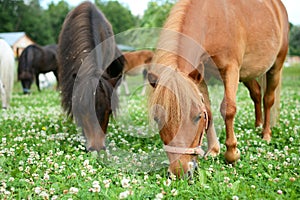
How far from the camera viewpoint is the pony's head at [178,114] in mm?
3184

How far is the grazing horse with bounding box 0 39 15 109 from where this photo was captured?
10359mm

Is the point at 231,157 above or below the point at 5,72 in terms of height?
below

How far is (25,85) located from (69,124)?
38.1ft

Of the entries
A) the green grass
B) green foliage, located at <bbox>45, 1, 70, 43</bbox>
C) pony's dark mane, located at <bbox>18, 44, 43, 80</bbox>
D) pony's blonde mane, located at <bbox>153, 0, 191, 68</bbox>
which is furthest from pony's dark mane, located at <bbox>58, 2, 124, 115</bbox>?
green foliage, located at <bbox>45, 1, 70, 43</bbox>

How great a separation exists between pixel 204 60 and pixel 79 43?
7.33ft

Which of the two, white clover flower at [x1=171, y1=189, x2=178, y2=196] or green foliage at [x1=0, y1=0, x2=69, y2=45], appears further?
green foliage at [x1=0, y1=0, x2=69, y2=45]

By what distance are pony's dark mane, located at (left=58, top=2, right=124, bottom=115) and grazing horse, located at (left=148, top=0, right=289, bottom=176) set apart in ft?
4.64

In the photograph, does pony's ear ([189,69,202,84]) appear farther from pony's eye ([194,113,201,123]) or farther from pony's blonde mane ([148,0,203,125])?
pony's eye ([194,113,201,123])

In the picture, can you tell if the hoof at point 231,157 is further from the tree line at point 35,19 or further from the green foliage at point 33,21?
the green foliage at point 33,21

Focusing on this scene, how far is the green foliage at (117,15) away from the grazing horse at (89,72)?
2762cm

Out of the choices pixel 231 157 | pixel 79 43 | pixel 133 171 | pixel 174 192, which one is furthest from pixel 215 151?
pixel 79 43

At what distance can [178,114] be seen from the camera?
317 cm

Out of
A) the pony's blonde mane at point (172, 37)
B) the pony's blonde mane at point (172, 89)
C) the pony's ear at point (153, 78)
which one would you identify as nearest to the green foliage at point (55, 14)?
the pony's blonde mane at point (172, 37)

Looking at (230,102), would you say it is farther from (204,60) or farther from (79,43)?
(79,43)
